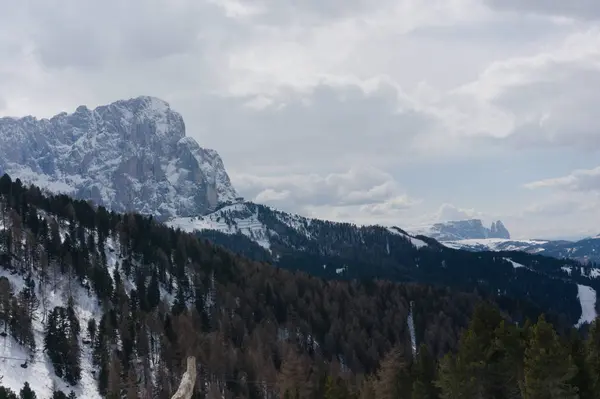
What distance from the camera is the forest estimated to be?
52.4 meters

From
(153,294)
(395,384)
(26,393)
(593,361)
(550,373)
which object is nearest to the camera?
(550,373)

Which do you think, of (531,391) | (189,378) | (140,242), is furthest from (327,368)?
(189,378)

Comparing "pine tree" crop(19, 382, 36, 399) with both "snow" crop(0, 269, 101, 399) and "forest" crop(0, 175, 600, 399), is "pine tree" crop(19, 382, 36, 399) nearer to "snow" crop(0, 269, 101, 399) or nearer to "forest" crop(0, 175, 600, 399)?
"forest" crop(0, 175, 600, 399)

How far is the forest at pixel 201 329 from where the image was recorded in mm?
52438

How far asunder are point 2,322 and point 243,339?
57.2 meters

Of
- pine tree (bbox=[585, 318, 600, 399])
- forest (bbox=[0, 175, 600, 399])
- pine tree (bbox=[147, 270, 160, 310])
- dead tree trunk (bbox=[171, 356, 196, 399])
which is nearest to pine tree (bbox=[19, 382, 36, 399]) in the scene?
forest (bbox=[0, 175, 600, 399])

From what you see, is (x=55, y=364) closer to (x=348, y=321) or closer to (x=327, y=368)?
(x=327, y=368)

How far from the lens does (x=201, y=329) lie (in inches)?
5979

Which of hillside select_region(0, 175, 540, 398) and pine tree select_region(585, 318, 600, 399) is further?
hillside select_region(0, 175, 540, 398)

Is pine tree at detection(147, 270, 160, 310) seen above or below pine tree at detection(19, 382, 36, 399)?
above

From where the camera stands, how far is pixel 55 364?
114938 millimetres

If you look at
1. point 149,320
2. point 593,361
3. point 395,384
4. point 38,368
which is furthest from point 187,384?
point 149,320

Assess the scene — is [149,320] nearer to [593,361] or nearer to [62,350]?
[62,350]

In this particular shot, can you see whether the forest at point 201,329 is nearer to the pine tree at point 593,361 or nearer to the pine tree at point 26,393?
the pine tree at point 593,361
